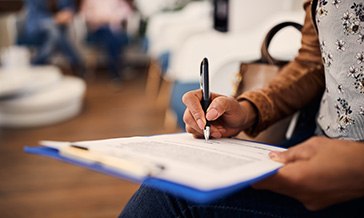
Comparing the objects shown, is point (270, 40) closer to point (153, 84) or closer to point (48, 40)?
point (153, 84)

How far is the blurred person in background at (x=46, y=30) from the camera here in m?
4.12

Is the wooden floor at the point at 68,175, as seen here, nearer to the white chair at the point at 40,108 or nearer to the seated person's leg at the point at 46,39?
the white chair at the point at 40,108

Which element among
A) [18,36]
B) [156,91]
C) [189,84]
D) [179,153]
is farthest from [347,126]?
[18,36]

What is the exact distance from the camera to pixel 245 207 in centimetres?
58

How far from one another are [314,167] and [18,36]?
426 cm

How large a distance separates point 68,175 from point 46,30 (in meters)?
2.53

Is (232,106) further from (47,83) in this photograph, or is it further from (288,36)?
(47,83)

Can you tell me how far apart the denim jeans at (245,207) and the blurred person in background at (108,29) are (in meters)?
3.72

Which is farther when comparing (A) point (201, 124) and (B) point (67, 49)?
(B) point (67, 49)

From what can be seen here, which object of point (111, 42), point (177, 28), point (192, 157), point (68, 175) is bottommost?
point (68, 175)

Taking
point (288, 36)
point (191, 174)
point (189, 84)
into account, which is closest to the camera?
point (191, 174)

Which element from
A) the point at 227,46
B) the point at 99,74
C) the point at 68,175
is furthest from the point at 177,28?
the point at 99,74

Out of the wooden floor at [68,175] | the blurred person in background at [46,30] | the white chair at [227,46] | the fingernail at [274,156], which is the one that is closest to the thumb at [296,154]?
the fingernail at [274,156]

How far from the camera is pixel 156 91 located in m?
3.72
